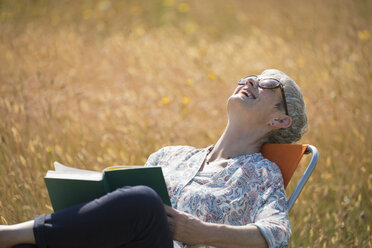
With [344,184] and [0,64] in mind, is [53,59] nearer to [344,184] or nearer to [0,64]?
[0,64]

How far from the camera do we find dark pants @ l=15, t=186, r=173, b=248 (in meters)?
1.83

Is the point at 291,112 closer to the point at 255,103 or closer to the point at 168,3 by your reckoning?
the point at 255,103

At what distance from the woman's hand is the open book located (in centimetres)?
12

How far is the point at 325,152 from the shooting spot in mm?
4129

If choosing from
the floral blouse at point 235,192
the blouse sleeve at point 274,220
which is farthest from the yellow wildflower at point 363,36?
the blouse sleeve at point 274,220

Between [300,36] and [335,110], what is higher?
[300,36]

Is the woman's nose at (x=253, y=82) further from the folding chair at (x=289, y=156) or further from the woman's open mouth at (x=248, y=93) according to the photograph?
the folding chair at (x=289, y=156)

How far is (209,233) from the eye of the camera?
6.86 feet

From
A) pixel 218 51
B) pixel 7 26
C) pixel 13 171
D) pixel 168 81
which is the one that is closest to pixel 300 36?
pixel 218 51

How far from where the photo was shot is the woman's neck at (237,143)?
8.62 ft

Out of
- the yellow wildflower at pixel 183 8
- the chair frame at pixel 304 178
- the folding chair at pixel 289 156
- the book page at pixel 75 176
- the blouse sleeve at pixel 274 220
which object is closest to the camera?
the book page at pixel 75 176

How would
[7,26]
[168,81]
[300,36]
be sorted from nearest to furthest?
[168,81], [7,26], [300,36]

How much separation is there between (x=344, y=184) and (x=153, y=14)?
20.2 ft

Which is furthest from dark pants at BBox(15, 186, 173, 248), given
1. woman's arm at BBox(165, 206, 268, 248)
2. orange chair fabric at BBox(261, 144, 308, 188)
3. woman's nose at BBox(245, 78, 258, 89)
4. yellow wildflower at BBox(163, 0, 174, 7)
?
yellow wildflower at BBox(163, 0, 174, 7)
